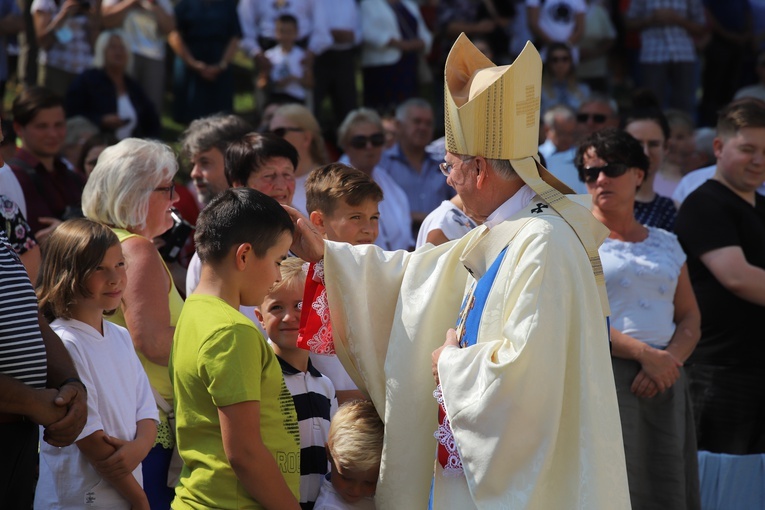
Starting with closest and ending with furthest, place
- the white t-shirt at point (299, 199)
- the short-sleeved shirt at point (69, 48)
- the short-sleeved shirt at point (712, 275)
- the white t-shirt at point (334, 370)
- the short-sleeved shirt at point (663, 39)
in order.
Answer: the white t-shirt at point (334, 370) → the short-sleeved shirt at point (712, 275) → the white t-shirt at point (299, 199) → the short-sleeved shirt at point (69, 48) → the short-sleeved shirt at point (663, 39)

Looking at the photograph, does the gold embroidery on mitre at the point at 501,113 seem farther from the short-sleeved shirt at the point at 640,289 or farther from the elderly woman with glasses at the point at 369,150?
the elderly woman with glasses at the point at 369,150

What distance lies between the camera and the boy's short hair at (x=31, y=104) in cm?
644

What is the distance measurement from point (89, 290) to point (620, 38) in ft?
33.7

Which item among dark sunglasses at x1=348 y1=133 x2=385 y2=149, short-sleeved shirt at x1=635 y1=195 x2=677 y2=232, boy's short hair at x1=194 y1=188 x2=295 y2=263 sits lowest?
short-sleeved shirt at x1=635 y1=195 x2=677 y2=232

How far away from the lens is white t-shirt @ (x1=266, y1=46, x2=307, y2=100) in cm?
1012

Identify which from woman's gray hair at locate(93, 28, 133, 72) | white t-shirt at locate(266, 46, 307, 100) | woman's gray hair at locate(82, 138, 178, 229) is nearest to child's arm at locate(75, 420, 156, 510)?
woman's gray hair at locate(82, 138, 178, 229)

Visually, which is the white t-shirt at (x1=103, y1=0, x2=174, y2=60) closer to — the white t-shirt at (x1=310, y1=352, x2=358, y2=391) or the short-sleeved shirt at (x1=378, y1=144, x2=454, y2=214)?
the short-sleeved shirt at (x1=378, y1=144, x2=454, y2=214)

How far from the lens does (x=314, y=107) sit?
10.4m

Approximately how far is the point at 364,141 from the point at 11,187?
2741 mm

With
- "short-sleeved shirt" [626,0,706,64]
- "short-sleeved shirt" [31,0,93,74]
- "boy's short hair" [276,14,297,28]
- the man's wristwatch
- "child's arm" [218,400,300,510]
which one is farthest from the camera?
"short-sleeved shirt" [626,0,706,64]

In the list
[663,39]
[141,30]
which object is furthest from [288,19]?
[663,39]

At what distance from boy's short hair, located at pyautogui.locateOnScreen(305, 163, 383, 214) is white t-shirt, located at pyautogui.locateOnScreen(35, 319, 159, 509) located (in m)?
1.10

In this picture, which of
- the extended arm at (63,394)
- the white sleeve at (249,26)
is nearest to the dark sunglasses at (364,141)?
the white sleeve at (249,26)

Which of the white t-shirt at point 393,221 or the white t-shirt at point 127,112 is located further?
the white t-shirt at point 127,112
